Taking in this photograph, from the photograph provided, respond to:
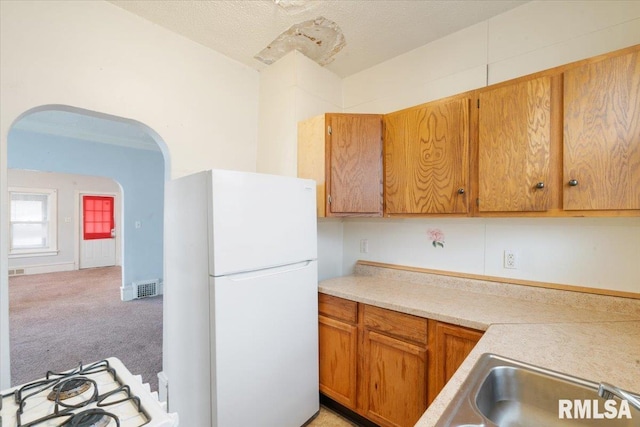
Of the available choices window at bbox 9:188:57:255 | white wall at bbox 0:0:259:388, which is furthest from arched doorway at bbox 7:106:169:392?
window at bbox 9:188:57:255

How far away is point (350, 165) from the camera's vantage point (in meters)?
2.00

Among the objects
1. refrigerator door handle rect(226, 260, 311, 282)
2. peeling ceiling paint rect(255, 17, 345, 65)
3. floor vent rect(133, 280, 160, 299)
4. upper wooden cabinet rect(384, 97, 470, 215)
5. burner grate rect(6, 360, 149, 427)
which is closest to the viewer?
burner grate rect(6, 360, 149, 427)

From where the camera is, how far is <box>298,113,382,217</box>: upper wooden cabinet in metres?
1.98

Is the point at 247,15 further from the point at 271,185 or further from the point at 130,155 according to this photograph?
the point at 130,155

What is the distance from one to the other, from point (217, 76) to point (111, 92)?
780 mm

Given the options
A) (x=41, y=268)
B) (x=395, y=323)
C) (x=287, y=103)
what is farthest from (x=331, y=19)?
(x=41, y=268)

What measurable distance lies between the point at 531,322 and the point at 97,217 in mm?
9114

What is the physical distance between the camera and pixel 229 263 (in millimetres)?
1413

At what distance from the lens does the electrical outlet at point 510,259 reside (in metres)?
1.71

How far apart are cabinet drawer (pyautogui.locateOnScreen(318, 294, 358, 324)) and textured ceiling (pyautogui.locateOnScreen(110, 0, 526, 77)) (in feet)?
6.13

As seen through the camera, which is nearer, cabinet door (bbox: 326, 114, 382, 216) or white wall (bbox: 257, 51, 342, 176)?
cabinet door (bbox: 326, 114, 382, 216)

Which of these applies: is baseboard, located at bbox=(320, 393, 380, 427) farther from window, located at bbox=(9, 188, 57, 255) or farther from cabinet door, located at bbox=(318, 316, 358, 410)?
window, located at bbox=(9, 188, 57, 255)

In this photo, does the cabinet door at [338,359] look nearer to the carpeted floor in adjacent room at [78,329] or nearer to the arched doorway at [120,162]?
the carpeted floor in adjacent room at [78,329]

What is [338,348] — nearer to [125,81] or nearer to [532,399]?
[532,399]
